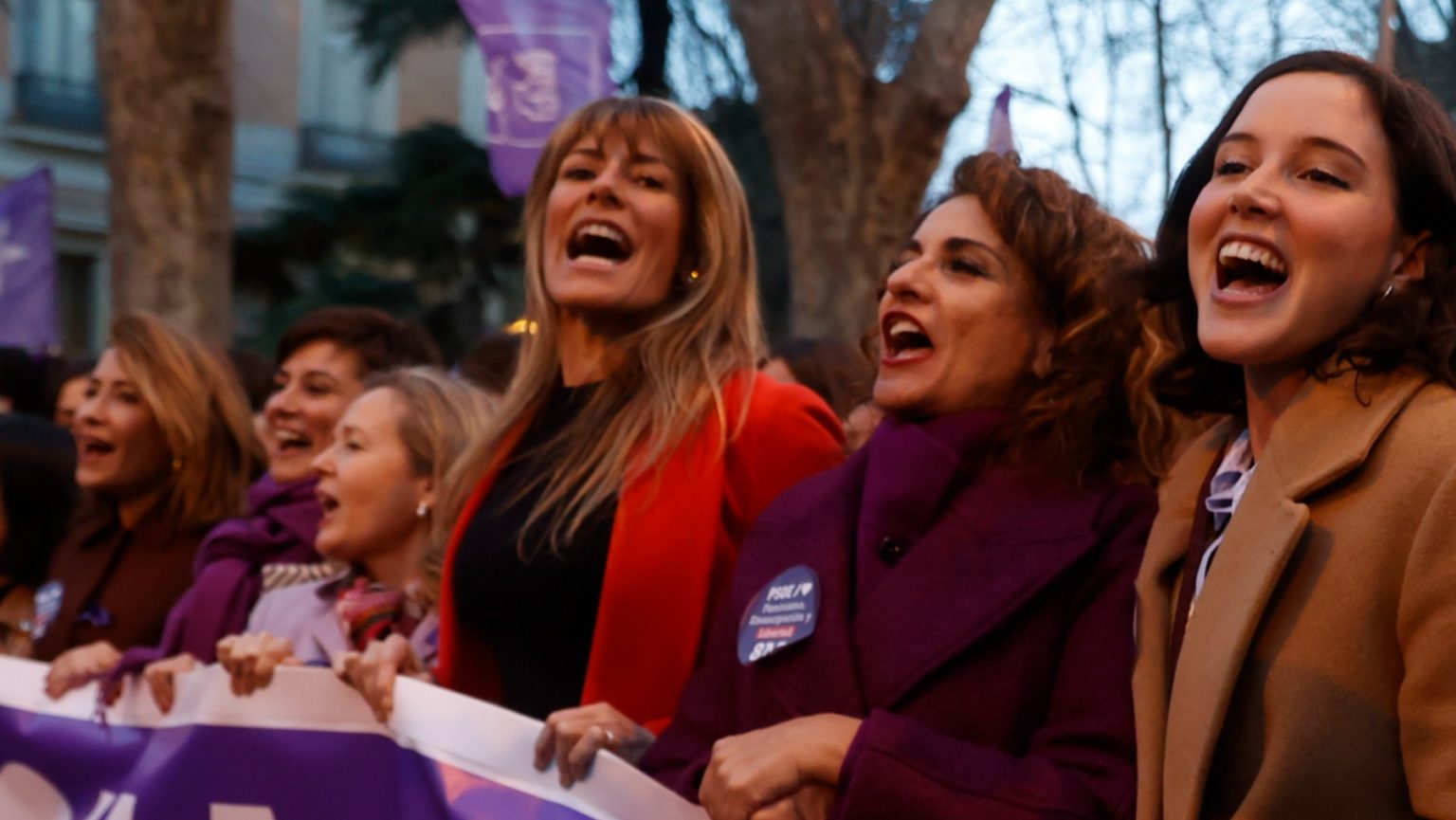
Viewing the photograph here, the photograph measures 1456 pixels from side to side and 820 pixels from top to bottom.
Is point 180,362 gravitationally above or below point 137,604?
above

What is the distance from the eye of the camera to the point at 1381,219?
237cm

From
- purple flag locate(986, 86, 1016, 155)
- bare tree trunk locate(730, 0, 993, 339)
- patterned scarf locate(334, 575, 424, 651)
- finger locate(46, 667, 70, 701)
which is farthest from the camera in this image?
bare tree trunk locate(730, 0, 993, 339)

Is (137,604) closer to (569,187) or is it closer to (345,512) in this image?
(345,512)

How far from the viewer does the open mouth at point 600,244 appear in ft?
12.0

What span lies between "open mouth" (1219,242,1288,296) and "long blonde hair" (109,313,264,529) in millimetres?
3182

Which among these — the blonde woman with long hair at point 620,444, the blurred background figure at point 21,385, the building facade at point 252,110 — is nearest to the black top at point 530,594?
the blonde woman with long hair at point 620,444

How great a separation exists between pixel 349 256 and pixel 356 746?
1735 cm

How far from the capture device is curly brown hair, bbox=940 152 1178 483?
9.64 feet

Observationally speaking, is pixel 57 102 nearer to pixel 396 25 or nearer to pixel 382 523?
pixel 396 25

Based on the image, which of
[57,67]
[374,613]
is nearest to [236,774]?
[374,613]

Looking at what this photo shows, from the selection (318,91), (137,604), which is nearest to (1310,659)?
(137,604)

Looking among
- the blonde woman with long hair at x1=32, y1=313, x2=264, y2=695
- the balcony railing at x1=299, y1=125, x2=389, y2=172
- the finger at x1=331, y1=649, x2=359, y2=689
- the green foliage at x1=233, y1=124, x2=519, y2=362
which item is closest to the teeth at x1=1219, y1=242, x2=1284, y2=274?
the finger at x1=331, y1=649, x2=359, y2=689

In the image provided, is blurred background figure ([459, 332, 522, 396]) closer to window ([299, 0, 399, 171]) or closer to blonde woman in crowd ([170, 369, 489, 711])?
blonde woman in crowd ([170, 369, 489, 711])

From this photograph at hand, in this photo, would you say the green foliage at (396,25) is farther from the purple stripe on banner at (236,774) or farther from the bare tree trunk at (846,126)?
the purple stripe on banner at (236,774)
